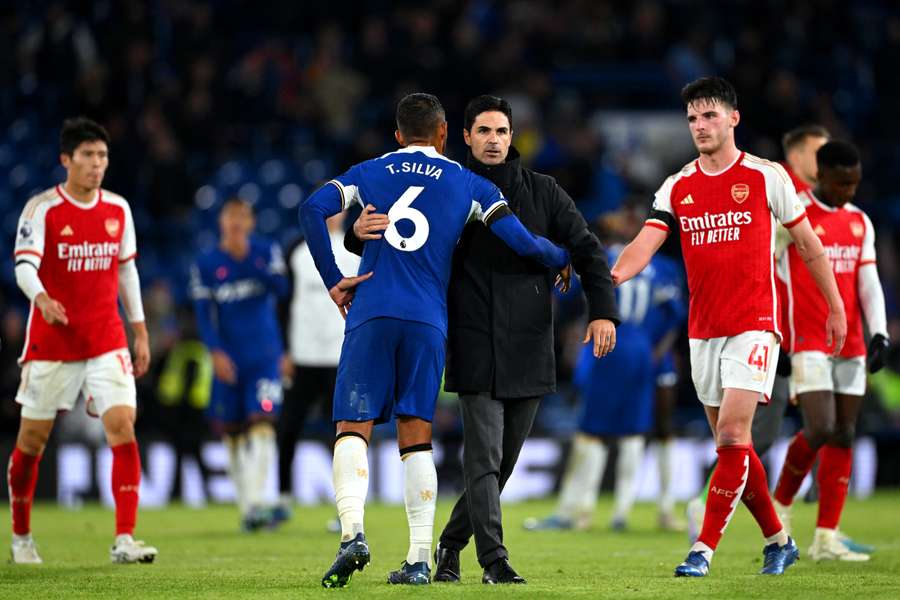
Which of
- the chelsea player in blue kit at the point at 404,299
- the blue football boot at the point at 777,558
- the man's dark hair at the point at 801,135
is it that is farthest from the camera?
the man's dark hair at the point at 801,135

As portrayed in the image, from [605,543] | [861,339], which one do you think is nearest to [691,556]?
[861,339]

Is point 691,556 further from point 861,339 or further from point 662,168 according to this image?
point 662,168

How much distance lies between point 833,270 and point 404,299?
3.52 m

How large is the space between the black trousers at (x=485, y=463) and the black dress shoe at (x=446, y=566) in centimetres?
4

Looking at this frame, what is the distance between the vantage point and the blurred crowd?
2019 cm

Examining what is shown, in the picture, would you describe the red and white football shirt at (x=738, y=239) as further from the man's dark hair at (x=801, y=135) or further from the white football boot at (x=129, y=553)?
the white football boot at (x=129, y=553)

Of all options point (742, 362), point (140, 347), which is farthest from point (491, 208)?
point (140, 347)

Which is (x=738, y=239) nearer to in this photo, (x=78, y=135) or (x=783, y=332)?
(x=783, y=332)

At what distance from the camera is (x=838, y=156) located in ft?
31.0

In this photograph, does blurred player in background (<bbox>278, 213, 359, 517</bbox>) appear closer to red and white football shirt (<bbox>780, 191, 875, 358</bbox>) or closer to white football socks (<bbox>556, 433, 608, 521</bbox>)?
white football socks (<bbox>556, 433, 608, 521</bbox>)

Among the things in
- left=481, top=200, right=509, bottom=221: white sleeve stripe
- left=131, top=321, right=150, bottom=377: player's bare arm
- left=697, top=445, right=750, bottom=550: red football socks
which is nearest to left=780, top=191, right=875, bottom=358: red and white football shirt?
left=697, top=445, right=750, bottom=550: red football socks

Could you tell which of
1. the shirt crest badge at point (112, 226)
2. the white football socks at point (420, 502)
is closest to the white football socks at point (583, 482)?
the shirt crest badge at point (112, 226)

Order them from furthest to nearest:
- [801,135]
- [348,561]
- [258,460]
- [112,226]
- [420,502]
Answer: [258,460] < [801,135] < [112,226] < [420,502] < [348,561]

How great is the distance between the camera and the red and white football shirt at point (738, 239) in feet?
25.7
